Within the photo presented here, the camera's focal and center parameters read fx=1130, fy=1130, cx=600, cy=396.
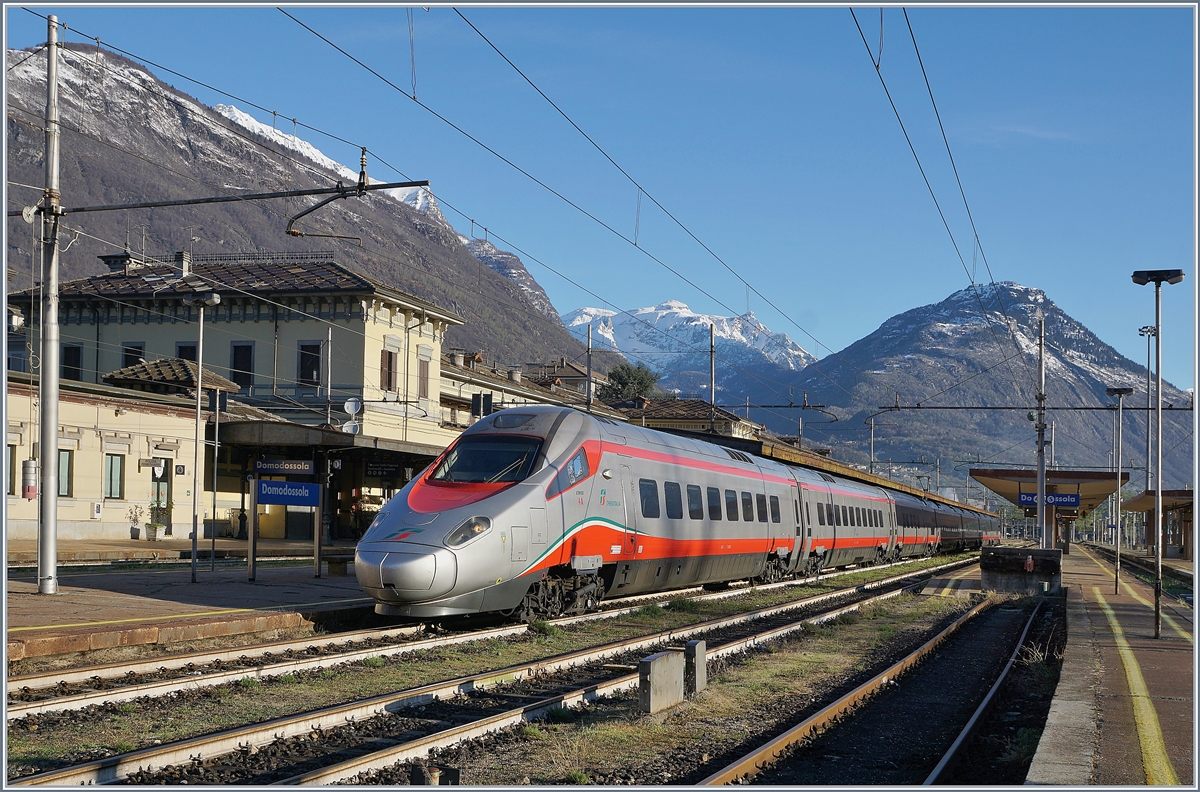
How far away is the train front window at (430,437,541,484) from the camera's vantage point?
15.6 metres

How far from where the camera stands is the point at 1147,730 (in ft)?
31.2

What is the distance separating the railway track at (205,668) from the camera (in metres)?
9.73

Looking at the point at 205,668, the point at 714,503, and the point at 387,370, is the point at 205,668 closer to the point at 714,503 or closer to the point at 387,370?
the point at 714,503

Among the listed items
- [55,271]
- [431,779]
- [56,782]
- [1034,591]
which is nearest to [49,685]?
[56,782]

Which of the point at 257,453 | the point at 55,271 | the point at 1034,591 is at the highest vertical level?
the point at 55,271

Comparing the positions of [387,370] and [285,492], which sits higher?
[387,370]

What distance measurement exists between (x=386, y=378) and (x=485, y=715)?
40107mm

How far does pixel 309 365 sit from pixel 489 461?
112 ft

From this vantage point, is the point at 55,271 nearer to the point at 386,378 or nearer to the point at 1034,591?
the point at 1034,591

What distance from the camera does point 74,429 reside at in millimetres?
32375

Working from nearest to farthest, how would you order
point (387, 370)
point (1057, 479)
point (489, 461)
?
1. point (489, 461)
2. point (387, 370)
3. point (1057, 479)

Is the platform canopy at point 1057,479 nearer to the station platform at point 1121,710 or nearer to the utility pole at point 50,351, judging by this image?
the station platform at point 1121,710

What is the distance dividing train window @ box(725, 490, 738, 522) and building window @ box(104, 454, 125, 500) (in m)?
20.4

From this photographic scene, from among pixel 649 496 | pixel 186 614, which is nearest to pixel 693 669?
pixel 186 614
